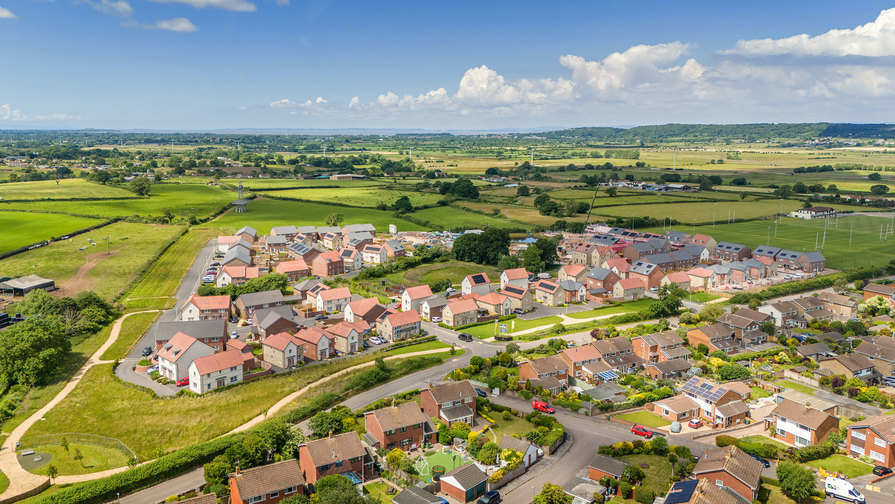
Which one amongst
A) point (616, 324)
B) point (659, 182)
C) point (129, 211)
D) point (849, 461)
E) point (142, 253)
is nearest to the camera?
point (849, 461)

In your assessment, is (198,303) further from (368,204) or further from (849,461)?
(368,204)

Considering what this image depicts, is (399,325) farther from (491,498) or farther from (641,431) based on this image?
(491,498)

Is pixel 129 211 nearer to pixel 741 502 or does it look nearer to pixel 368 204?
pixel 368 204

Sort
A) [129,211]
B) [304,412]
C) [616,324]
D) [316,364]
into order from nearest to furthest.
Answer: [304,412] → [316,364] → [616,324] → [129,211]

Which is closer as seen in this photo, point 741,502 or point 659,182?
point 741,502

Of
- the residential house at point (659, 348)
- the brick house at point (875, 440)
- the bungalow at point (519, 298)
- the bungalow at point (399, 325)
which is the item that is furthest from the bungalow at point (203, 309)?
the brick house at point (875, 440)

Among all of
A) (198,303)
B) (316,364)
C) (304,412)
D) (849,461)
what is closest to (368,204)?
(198,303)
